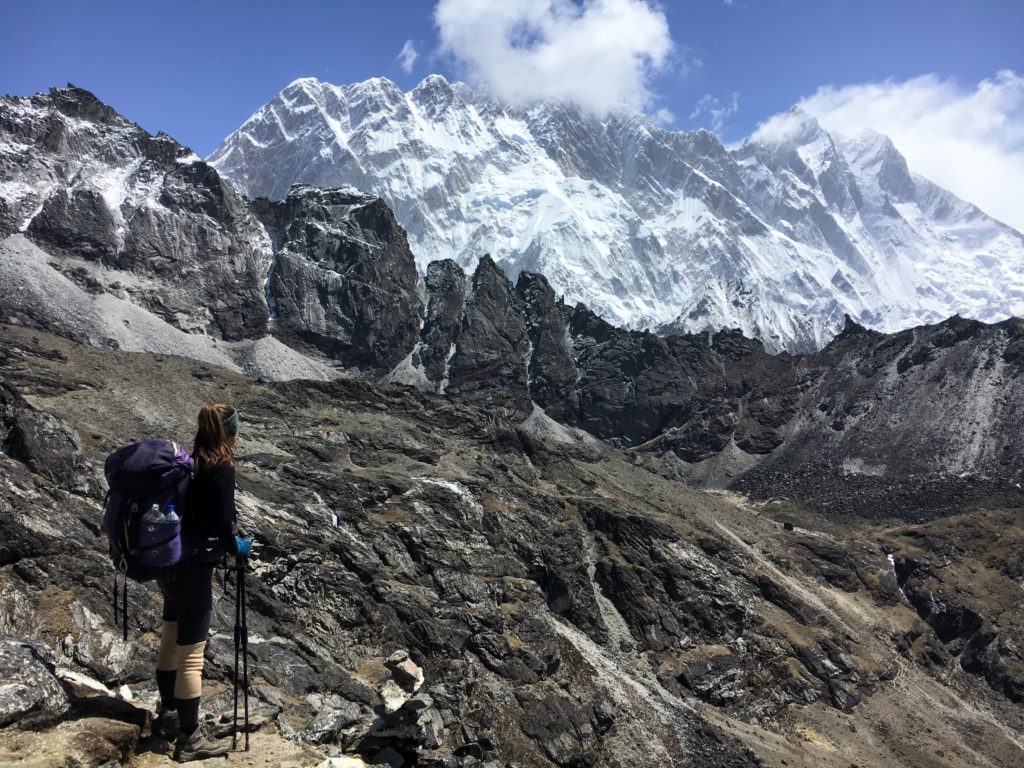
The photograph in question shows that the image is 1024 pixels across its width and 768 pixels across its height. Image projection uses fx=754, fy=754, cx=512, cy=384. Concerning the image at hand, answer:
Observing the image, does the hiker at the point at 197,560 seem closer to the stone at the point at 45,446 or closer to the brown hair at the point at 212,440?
the brown hair at the point at 212,440

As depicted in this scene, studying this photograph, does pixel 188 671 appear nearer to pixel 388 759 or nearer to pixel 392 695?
pixel 388 759

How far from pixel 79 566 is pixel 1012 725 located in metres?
88.1

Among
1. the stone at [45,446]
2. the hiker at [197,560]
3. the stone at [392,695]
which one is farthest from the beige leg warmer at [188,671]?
the stone at [45,446]

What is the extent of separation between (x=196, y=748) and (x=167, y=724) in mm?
628

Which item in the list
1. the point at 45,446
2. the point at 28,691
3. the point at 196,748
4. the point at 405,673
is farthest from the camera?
the point at 45,446

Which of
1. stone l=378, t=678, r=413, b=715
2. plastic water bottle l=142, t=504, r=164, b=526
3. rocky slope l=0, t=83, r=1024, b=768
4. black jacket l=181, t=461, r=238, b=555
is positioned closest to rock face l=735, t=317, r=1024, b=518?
rocky slope l=0, t=83, r=1024, b=768

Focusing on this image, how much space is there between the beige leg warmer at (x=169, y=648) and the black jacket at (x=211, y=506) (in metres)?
1.49

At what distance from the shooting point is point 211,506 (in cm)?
1048

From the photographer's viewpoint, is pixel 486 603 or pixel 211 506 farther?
pixel 486 603

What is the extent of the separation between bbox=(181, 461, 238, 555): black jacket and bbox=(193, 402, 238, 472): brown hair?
0.25 feet

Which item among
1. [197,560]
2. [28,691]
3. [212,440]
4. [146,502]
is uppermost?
[212,440]

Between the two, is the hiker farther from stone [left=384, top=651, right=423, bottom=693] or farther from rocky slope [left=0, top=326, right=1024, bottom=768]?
stone [left=384, top=651, right=423, bottom=693]

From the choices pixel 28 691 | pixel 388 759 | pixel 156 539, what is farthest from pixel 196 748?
pixel 388 759

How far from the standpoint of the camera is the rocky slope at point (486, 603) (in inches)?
875
